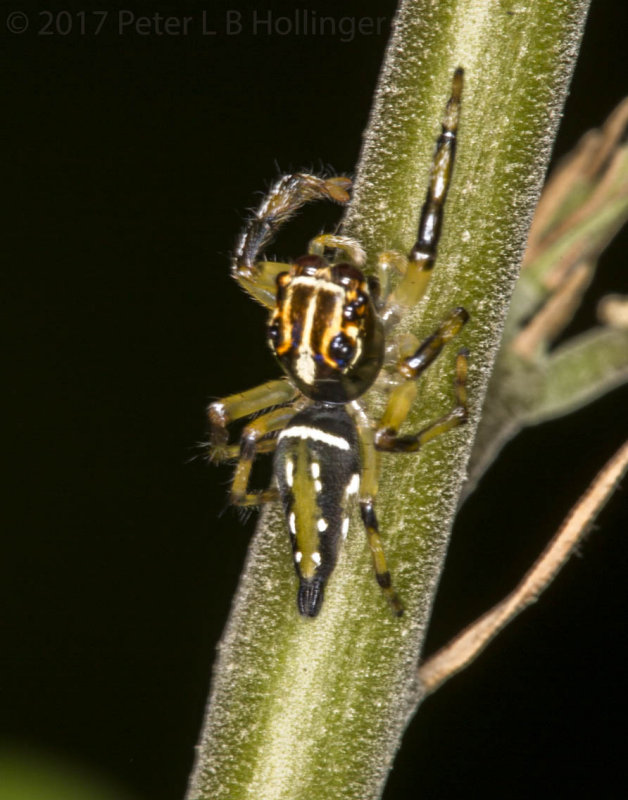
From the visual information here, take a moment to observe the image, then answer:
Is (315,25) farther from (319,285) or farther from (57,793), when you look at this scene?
(57,793)

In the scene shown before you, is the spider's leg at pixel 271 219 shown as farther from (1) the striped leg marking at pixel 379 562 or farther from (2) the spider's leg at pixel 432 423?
(1) the striped leg marking at pixel 379 562

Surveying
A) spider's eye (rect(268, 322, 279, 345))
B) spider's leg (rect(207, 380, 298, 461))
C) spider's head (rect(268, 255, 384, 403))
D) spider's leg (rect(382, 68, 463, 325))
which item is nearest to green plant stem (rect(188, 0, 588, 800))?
spider's leg (rect(382, 68, 463, 325))

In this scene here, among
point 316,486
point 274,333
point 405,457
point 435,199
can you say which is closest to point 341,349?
point 274,333

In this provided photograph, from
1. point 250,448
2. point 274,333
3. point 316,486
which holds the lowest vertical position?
point 316,486

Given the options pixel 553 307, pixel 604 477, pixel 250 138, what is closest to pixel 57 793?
pixel 604 477

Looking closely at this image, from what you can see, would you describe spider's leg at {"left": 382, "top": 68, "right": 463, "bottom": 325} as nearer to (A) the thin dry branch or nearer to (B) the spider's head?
(A) the thin dry branch

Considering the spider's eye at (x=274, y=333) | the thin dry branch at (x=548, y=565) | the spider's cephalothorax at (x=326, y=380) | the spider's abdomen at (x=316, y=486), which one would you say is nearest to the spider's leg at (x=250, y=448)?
the spider's cephalothorax at (x=326, y=380)

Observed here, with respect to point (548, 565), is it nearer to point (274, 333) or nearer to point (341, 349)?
point (341, 349)
